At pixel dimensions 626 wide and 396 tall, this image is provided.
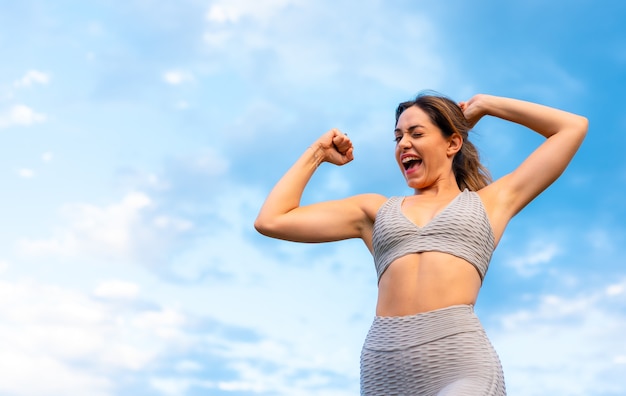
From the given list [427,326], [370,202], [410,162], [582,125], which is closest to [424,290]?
[427,326]

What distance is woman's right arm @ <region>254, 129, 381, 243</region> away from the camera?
A: 18.4 ft

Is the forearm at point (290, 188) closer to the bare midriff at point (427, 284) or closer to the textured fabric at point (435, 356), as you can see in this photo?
the bare midriff at point (427, 284)

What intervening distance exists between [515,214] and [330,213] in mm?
1226

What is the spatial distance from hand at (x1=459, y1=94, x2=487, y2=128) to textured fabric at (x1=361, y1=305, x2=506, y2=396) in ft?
4.86

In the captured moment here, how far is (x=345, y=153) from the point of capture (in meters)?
5.99

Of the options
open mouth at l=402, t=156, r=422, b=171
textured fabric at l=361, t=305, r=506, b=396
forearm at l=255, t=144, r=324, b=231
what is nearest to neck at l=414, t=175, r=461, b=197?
open mouth at l=402, t=156, r=422, b=171

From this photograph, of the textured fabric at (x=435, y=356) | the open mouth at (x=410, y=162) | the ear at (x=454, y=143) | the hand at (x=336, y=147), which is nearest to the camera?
the textured fabric at (x=435, y=356)

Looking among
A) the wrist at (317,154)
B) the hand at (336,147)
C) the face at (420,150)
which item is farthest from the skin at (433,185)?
the hand at (336,147)

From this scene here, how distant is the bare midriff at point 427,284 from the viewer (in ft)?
15.9

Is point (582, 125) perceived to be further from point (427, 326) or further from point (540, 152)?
point (427, 326)

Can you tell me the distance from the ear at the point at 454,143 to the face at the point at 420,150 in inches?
1.7

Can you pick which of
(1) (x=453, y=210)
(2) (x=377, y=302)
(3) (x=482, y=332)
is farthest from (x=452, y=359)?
(1) (x=453, y=210)

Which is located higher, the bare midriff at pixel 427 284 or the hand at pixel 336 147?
the hand at pixel 336 147

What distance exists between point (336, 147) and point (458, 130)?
2.94 feet
